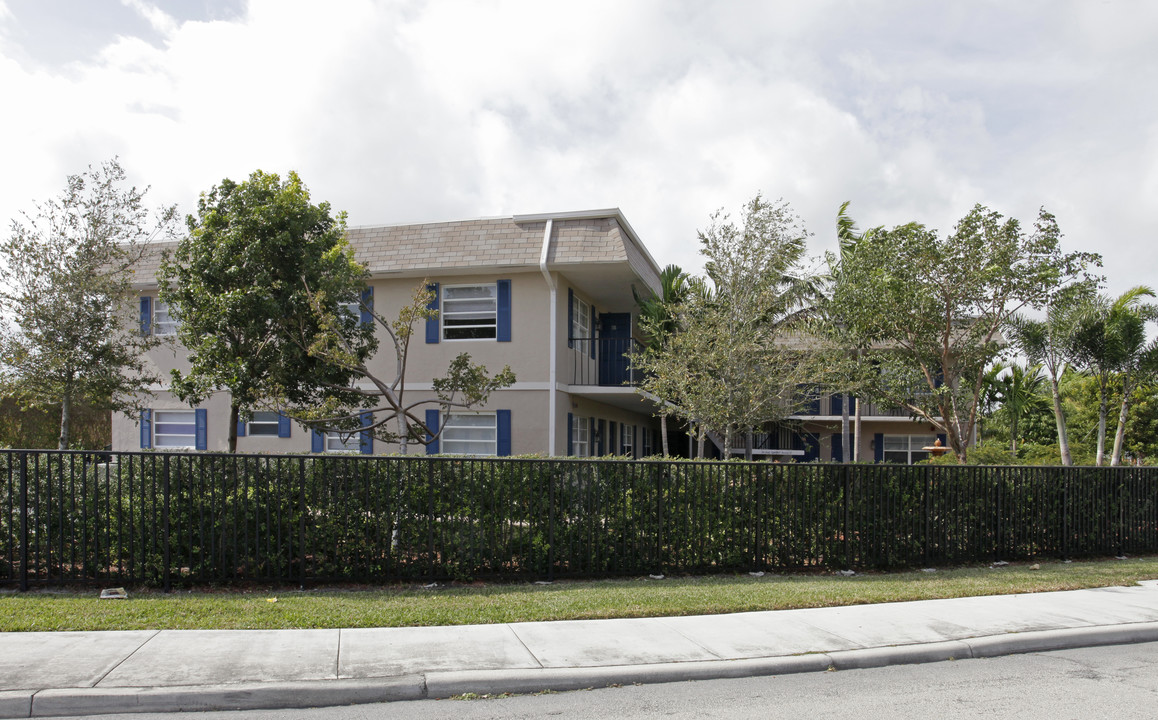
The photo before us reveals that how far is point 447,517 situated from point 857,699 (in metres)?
4.97

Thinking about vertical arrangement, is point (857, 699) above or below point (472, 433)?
below

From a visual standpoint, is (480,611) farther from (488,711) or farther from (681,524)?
(681,524)

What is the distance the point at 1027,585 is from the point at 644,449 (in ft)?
60.6

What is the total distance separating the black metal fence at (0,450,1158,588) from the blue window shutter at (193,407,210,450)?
33.2ft

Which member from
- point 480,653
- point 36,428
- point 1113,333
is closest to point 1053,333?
point 1113,333

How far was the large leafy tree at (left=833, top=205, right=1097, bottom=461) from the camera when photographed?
1319 cm

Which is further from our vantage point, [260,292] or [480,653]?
[260,292]

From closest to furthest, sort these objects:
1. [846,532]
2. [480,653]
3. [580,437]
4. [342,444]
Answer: [480,653], [846,532], [342,444], [580,437]

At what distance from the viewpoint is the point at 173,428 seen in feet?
63.4

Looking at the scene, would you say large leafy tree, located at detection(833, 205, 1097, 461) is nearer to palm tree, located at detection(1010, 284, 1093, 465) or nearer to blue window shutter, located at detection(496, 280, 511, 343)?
palm tree, located at detection(1010, 284, 1093, 465)

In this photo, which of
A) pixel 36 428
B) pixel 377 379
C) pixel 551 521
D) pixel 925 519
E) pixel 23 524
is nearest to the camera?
pixel 23 524

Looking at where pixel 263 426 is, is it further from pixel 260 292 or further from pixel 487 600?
pixel 487 600

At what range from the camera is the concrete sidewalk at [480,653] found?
5.63m

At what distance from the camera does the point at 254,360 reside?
1353 cm
